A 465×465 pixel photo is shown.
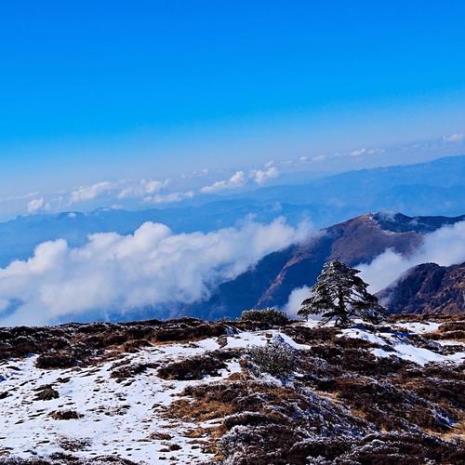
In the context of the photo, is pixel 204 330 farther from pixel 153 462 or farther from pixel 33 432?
pixel 153 462

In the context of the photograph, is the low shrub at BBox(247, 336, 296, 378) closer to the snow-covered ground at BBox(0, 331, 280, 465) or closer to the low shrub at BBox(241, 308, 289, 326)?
the snow-covered ground at BBox(0, 331, 280, 465)

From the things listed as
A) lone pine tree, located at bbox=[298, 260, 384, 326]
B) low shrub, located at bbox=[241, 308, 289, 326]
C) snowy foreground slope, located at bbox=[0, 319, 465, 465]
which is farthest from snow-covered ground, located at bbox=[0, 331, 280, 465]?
low shrub, located at bbox=[241, 308, 289, 326]

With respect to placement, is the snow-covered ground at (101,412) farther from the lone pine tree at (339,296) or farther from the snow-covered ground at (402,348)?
the lone pine tree at (339,296)

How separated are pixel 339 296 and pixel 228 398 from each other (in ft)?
99.6

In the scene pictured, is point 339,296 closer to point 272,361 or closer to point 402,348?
point 402,348

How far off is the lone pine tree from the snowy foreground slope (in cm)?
673

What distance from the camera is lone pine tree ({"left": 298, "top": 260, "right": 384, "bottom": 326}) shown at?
175 ft

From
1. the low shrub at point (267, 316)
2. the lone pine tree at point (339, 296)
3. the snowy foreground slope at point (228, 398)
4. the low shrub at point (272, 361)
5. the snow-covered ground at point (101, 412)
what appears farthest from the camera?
the low shrub at point (267, 316)

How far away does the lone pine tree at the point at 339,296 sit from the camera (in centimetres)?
5325

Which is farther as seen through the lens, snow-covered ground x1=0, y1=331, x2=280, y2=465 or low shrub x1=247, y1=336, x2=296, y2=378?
low shrub x1=247, y1=336, x2=296, y2=378

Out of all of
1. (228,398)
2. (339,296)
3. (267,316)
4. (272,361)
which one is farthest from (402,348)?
(228,398)

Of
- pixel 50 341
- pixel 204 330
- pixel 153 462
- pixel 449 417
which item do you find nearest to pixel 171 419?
pixel 153 462

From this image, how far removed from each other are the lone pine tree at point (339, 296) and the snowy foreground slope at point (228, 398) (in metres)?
6.73

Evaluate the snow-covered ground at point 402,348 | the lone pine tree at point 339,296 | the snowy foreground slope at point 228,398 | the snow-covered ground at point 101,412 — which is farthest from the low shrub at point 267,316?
the snow-covered ground at point 101,412
